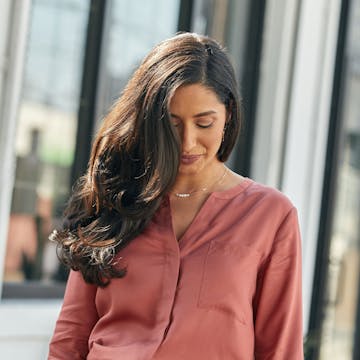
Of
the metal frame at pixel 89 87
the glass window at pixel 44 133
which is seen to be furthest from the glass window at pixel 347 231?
the glass window at pixel 44 133

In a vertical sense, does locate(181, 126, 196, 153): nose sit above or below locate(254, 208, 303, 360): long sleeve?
above

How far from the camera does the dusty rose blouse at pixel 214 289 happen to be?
1.70 metres

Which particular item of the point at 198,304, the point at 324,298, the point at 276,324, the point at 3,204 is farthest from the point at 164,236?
the point at 324,298

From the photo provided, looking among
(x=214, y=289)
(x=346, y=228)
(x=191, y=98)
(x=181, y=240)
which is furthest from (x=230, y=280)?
(x=346, y=228)

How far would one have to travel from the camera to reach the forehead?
67.6 inches

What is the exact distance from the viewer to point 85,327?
186cm

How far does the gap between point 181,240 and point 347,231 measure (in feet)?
7.92

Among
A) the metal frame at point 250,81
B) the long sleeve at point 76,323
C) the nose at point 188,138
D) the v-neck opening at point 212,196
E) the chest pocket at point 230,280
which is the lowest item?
the long sleeve at point 76,323

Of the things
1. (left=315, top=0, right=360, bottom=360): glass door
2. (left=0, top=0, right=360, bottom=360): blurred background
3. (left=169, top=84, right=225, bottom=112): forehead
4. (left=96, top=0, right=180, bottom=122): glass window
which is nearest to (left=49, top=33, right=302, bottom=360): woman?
(left=169, top=84, right=225, bottom=112): forehead

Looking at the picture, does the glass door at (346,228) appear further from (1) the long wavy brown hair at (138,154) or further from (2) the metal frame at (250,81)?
(1) the long wavy brown hair at (138,154)

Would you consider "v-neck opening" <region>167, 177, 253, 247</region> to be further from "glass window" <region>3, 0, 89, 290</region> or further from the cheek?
"glass window" <region>3, 0, 89, 290</region>

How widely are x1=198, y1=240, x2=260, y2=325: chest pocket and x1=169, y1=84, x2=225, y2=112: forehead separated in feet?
0.93

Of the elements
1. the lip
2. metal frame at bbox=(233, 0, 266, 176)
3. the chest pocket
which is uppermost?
metal frame at bbox=(233, 0, 266, 176)

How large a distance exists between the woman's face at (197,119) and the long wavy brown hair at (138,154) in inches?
0.8
